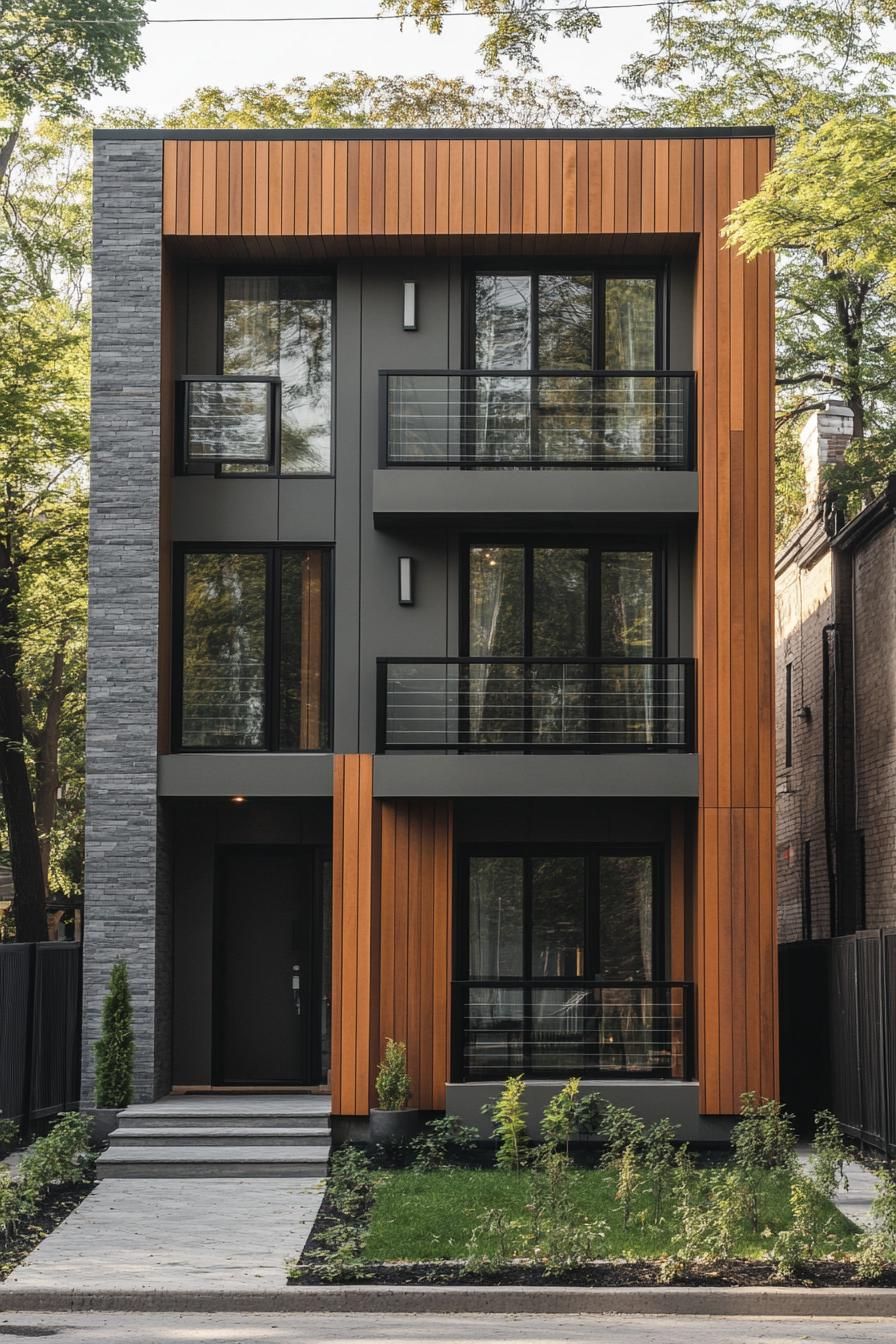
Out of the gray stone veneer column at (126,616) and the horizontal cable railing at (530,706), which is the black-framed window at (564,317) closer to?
the horizontal cable railing at (530,706)

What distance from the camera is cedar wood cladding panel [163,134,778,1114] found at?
15.7 metres

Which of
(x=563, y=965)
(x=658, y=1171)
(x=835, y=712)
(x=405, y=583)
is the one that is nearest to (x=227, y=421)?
(x=405, y=583)

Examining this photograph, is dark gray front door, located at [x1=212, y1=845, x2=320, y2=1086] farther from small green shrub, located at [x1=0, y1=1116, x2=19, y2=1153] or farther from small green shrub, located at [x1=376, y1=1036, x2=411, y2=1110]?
small green shrub, located at [x1=0, y1=1116, x2=19, y2=1153]

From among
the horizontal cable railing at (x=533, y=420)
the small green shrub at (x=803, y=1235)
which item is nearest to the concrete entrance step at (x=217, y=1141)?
the small green shrub at (x=803, y=1235)

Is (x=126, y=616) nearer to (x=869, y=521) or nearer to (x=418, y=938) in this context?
(x=418, y=938)

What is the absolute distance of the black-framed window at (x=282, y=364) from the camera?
665 inches

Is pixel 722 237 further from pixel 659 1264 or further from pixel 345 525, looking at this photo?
pixel 659 1264

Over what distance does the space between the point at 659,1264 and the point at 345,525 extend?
8760 millimetres

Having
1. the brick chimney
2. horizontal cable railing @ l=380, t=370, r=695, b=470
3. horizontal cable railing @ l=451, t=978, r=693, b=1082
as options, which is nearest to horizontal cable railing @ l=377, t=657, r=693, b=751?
horizontal cable railing @ l=380, t=370, r=695, b=470

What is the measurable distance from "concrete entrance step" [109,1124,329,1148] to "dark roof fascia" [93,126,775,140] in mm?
9745

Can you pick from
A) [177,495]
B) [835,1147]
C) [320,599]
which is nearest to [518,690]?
[320,599]

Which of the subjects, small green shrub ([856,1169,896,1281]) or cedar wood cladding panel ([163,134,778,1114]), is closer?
small green shrub ([856,1169,896,1281])

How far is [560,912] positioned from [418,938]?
1.52 m

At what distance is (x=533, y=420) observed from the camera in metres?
16.7
